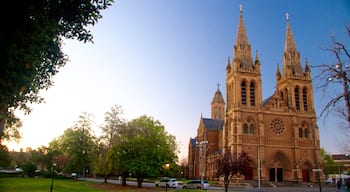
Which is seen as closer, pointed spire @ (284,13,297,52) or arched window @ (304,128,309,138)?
arched window @ (304,128,309,138)

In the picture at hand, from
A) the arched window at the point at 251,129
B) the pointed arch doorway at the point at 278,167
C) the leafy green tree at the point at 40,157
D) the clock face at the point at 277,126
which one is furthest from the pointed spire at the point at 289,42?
the leafy green tree at the point at 40,157

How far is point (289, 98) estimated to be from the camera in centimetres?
6575

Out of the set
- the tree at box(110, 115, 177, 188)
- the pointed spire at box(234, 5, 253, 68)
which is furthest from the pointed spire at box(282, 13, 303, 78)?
the tree at box(110, 115, 177, 188)

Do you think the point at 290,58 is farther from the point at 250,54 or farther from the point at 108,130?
the point at 108,130

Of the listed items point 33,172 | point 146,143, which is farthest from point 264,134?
point 33,172

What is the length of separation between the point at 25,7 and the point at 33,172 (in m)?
56.4

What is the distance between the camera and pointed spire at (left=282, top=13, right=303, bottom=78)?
67650mm

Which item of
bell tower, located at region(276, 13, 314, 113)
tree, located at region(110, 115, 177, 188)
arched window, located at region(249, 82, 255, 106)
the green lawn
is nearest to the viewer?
the green lawn

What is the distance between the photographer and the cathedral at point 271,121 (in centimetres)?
5797

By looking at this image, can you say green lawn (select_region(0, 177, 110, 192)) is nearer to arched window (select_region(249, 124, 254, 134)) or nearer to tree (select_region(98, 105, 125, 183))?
tree (select_region(98, 105, 125, 183))

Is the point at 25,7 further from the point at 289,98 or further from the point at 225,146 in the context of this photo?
the point at 289,98

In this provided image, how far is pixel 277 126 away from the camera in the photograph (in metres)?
62.0

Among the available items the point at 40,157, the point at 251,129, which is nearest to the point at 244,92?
the point at 251,129

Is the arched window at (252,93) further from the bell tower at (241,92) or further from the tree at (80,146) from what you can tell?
the tree at (80,146)
